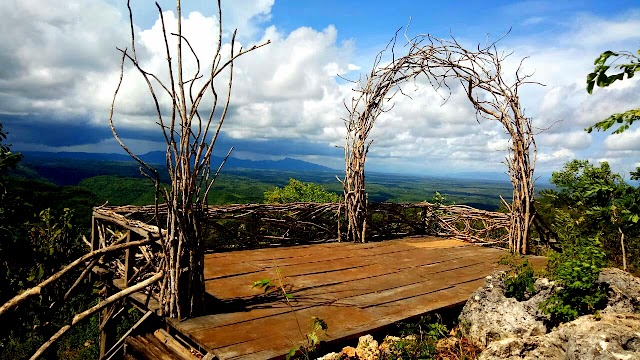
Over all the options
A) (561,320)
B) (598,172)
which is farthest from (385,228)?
(561,320)

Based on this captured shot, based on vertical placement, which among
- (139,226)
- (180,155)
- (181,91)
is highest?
(181,91)

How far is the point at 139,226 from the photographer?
14.8 ft

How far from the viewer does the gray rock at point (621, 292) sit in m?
3.17

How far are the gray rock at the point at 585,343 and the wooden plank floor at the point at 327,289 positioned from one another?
1.34 metres

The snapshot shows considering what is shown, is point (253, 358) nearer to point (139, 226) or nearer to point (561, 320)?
point (139, 226)

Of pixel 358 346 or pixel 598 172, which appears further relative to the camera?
pixel 598 172

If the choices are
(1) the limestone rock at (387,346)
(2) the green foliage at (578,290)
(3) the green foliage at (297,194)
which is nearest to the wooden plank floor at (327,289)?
(1) the limestone rock at (387,346)

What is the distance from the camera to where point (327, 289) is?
192 inches

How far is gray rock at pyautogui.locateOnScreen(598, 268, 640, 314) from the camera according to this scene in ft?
10.4

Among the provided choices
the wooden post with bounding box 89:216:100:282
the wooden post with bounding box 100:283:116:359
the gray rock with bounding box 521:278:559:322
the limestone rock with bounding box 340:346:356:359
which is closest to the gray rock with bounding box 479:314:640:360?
the gray rock with bounding box 521:278:559:322

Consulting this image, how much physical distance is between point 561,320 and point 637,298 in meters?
0.58

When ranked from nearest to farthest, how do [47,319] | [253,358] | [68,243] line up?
1. [253,358]
2. [47,319]
3. [68,243]

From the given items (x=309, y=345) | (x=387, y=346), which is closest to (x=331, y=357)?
(x=309, y=345)

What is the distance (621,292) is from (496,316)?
3.37 ft
